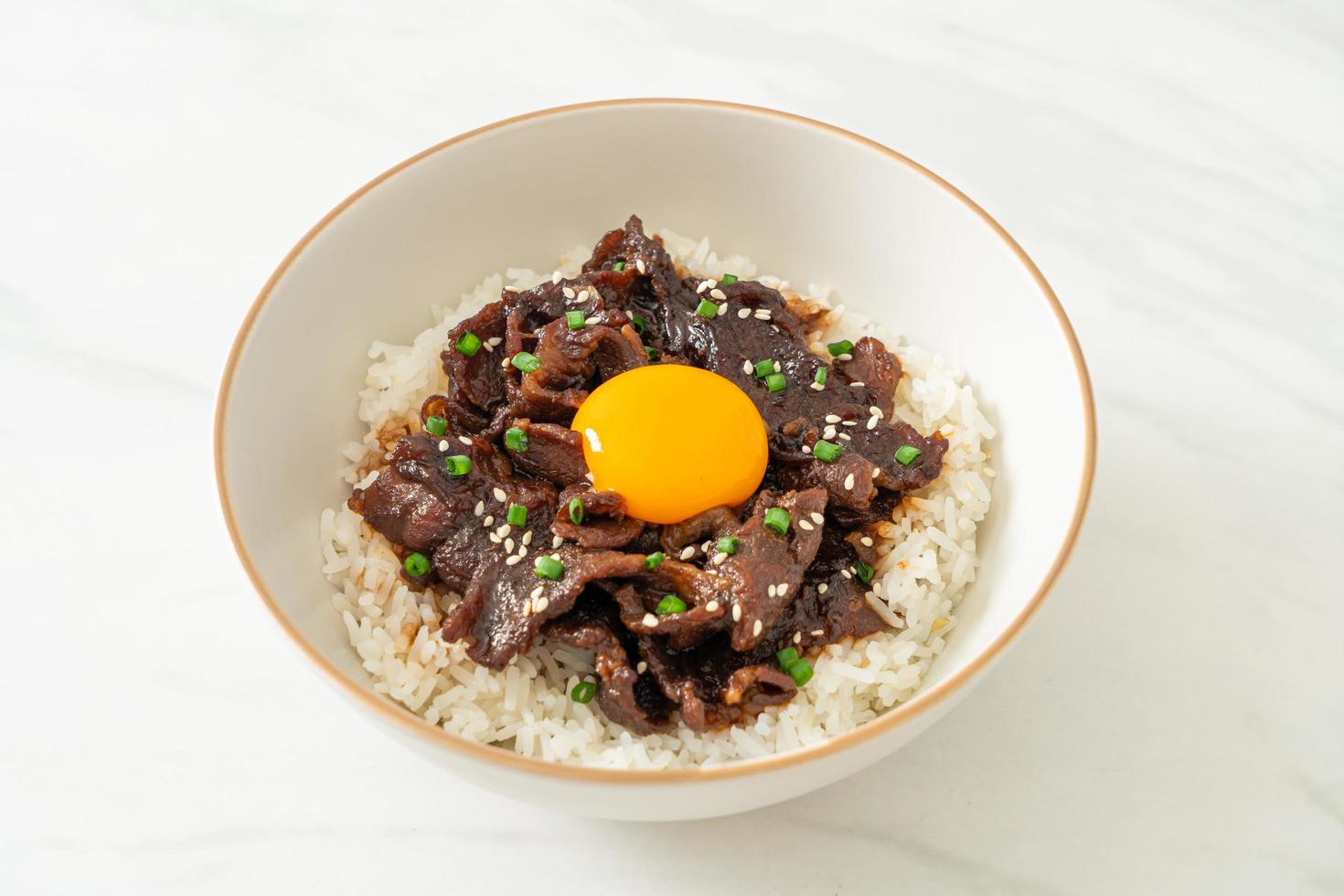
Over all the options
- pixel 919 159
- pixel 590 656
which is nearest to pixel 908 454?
pixel 590 656

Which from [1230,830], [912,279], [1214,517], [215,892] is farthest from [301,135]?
[1230,830]

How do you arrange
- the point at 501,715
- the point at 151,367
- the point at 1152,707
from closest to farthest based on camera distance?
the point at 501,715, the point at 1152,707, the point at 151,367

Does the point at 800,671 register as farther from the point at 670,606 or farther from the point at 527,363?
the point at 527,363

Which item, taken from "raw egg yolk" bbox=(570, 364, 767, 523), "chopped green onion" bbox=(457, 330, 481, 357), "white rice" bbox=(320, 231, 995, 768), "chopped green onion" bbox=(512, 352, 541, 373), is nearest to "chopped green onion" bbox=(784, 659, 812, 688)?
"white rice" bbox=(320, 231, 995, 768)

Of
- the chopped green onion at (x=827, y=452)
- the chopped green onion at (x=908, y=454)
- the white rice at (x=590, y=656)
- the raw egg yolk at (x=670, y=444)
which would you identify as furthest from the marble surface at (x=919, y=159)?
the raw egg yolk at (x=670, y=444)

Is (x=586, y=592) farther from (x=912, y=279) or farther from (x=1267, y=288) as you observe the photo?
(x=1267, y=288)

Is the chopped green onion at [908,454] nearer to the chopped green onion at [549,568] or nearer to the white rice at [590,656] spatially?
the white rice at [590,656]

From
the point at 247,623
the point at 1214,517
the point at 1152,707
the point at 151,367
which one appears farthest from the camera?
the point at 151,367
